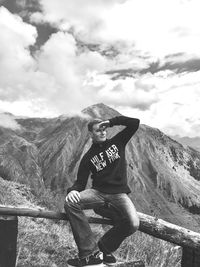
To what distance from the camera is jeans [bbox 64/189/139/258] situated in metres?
5.97

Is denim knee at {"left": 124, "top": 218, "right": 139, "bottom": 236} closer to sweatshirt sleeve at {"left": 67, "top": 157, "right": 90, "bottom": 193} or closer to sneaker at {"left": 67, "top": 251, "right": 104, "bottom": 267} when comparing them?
sneaker at {"left": 67, "top": 251, "right": 104, "bottom": 267}

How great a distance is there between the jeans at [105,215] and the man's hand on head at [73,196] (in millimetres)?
50

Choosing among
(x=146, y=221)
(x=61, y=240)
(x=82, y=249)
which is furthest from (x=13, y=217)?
(x=61, y=240)

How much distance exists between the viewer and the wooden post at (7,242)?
17.9 feet

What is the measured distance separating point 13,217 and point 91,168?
150cm

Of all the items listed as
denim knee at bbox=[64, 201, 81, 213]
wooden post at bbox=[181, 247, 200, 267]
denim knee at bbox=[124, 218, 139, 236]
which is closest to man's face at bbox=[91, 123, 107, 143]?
denim knee at bbox=[64, 201, 81, 213]

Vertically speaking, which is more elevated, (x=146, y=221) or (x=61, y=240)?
(x=146, y=221)

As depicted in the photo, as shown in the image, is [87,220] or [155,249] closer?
[87,220]

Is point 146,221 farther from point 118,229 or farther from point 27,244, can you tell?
point 27,244

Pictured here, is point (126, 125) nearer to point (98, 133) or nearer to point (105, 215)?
point (98, 133)

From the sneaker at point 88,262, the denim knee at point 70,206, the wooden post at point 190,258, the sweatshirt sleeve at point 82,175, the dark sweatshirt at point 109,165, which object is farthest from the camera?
the sweatshirt sleeve at point 82,175

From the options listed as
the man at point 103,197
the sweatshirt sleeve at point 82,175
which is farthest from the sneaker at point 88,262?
the sweatshirt sleeve at point 82,175

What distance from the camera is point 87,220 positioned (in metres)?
6.16

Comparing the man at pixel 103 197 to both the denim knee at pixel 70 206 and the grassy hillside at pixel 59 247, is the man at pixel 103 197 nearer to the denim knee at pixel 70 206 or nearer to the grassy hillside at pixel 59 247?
the denim knee at pixel 70 206
